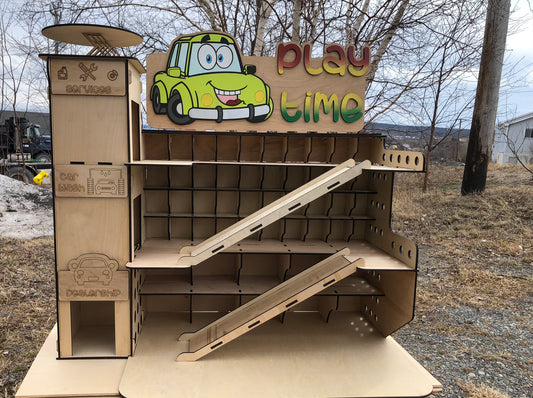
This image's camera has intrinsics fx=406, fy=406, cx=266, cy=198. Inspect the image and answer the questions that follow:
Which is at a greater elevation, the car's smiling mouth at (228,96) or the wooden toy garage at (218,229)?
the car's smiling mouth at (228,96)

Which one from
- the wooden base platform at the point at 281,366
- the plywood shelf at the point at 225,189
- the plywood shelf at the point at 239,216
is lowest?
the wooden base platform at the point at 281,366

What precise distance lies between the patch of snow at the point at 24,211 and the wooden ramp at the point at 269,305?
699 cm

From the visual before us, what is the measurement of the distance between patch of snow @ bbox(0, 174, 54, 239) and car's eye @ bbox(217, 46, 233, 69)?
283 inches

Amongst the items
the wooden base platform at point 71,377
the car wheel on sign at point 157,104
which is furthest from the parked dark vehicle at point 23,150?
the wooden base platform at point 71,377

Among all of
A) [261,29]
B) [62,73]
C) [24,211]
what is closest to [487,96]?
[261,29]

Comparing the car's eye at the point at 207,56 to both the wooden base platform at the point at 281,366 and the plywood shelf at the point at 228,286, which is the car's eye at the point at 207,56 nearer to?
the plywood shelf at the point at 228,286

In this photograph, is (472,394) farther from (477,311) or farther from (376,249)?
(477,311)

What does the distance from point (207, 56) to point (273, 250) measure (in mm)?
1819

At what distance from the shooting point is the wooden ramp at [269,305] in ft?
10.5

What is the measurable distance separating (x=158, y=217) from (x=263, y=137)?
1291 mm

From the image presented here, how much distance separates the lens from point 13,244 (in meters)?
7.98

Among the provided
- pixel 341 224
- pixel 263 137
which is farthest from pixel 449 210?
pixel 263 137

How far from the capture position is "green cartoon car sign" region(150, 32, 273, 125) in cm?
357

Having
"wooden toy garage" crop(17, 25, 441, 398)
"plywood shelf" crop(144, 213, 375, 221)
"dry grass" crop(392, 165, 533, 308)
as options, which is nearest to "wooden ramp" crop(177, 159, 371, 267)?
"wooden toy garage" crop(17, 25, 441, 398)
